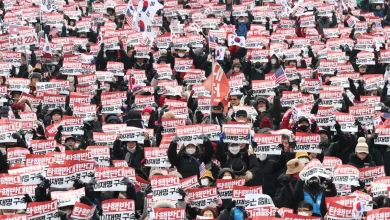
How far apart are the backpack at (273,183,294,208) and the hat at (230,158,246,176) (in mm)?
609

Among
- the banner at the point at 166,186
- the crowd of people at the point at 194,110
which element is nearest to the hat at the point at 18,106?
the crowd of people at the point at 194,110

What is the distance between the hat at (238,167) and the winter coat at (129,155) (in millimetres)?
2039

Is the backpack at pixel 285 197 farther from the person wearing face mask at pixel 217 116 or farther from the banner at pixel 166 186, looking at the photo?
the person wearing face mask at pixel 217 116

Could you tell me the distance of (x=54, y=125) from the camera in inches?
949

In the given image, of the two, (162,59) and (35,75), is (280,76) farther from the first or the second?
(35,75)

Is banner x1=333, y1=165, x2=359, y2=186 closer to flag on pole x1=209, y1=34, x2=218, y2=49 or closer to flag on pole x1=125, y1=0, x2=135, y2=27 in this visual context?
flag on pole x1=209, y1=34, x2=218, y2=49

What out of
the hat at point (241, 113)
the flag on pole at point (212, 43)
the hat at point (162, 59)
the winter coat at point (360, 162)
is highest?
the flag on pole at point (212, 43)

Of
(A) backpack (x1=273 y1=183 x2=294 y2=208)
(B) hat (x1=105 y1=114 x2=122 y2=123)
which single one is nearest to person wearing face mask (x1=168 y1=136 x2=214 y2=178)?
(A) backpack (x1=273 y1=183 x2=294 y2=208)

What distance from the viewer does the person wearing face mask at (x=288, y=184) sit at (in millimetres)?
19812

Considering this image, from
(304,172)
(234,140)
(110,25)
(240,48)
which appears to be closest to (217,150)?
(234,140)

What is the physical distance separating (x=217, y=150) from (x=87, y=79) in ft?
21.2

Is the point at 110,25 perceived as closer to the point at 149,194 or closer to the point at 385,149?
the point at 385,149

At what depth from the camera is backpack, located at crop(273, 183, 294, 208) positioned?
19781mm

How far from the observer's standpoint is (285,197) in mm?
19953
